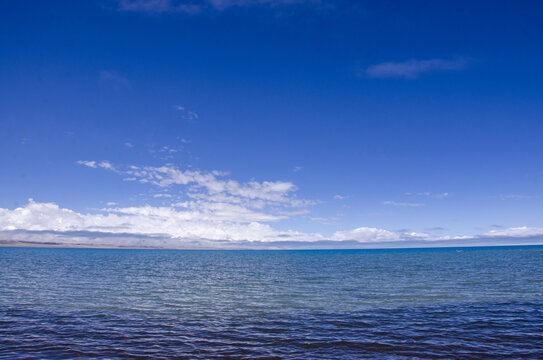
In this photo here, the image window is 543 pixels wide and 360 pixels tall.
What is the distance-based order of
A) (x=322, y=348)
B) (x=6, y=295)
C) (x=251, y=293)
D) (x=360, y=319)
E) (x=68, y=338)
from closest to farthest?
1. (x=322, y=348)
2. (x=68, y=338)
3. (x=360, y=319)
4. (x=6, y=295)
5. (x=251, y=293)

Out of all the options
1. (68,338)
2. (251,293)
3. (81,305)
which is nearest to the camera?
(68,338)

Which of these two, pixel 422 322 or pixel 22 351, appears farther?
pixel 422 322

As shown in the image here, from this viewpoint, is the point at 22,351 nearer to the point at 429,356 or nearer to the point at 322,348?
the point at 322,348

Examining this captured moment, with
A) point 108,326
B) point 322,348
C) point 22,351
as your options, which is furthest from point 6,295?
point 322,348

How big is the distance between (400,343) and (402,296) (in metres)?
18.5

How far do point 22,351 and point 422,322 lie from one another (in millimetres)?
25567

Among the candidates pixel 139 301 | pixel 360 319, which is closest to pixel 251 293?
pixel 139 301

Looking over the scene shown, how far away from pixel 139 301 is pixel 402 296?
Answer: 93.6ft

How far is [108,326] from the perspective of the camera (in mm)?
22547

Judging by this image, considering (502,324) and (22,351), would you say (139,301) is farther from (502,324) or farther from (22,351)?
(502,324)

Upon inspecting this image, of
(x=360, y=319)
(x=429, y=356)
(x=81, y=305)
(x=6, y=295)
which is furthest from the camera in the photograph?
(x=6, y=295)

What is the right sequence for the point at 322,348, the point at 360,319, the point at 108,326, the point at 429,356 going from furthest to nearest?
1. the point at 360,319
2. the point at 108,326
3. the point at 322,348
4. the point at 429,356

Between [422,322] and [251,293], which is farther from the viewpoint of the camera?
[251,293]

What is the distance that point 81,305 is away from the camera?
3027 centimetres
